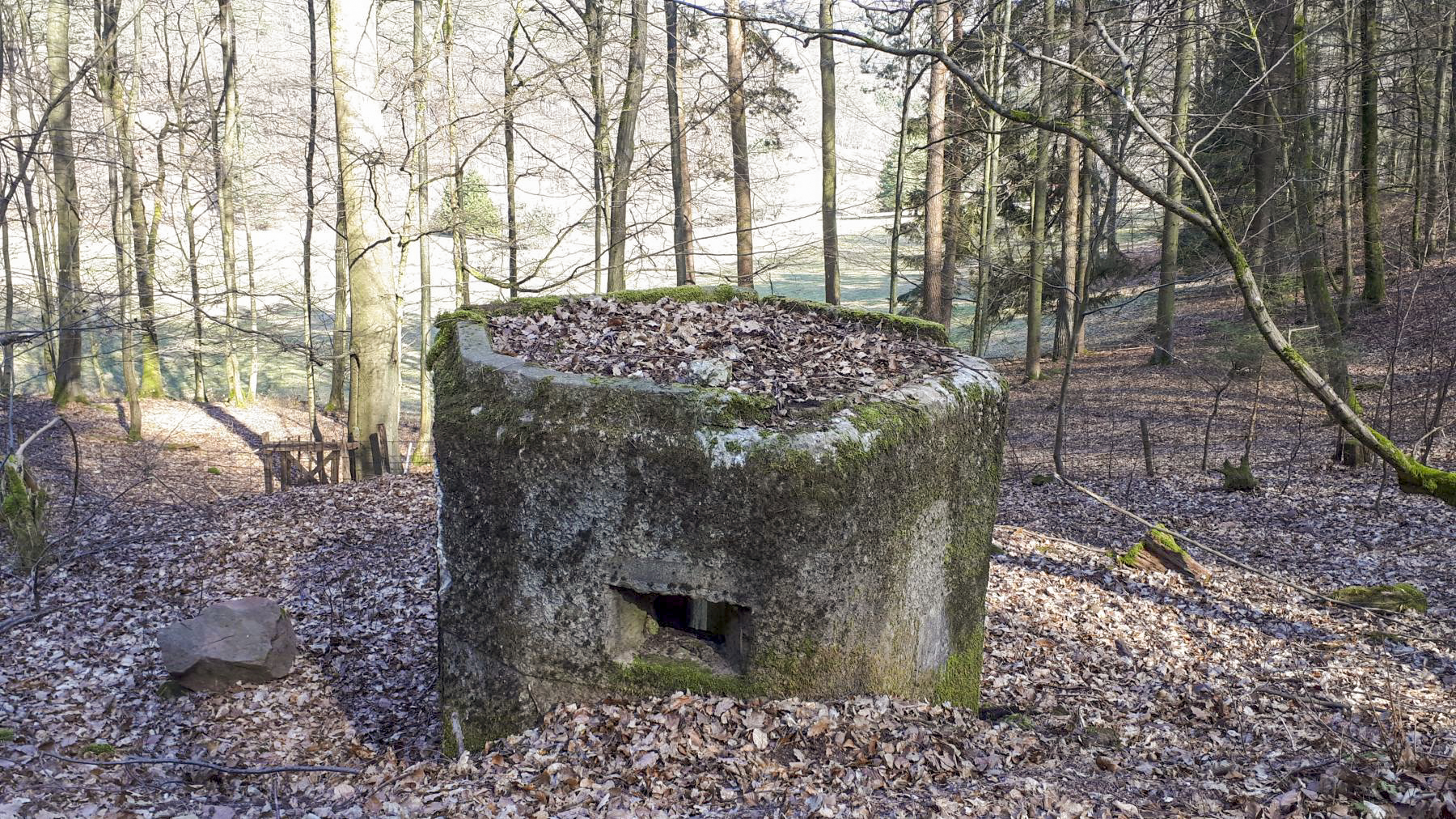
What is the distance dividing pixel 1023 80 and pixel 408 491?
45.4 ft

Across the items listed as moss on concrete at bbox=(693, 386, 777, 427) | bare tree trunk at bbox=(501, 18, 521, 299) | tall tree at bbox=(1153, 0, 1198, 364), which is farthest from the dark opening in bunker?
tall tree at bbox=(1153, 0, 1198, 364)

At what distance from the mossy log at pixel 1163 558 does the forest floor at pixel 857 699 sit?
0.14 metres

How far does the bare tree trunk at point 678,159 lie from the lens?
1348cm

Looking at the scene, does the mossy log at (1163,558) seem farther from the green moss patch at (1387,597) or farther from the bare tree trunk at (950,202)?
the bare tree trunk at (950,202)

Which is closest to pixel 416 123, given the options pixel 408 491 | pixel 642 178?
pixel 642 178

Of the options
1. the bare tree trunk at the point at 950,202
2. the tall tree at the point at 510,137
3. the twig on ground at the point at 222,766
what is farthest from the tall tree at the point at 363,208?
the bare tree trunk at the point at 950,202

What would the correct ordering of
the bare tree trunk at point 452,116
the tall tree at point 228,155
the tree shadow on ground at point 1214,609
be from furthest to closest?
the tall tree at point 228,155, the bare tree trunk at point 452,116, the tree shadow on ground at point 1214,609

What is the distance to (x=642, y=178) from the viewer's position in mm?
12469

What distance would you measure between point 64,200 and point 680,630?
1692 cm

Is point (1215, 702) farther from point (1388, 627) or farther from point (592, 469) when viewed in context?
point (592, 469)

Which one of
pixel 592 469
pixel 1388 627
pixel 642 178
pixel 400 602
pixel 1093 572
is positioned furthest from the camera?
pixel 642 178

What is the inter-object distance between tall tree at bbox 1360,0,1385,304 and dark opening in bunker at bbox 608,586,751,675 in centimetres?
1066

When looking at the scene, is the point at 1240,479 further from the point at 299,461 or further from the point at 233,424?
the point at 233,424

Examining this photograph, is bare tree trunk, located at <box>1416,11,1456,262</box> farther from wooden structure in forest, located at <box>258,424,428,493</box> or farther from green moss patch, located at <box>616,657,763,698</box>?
wooden structure in forest, located at <box>258,424,428,493</box>
